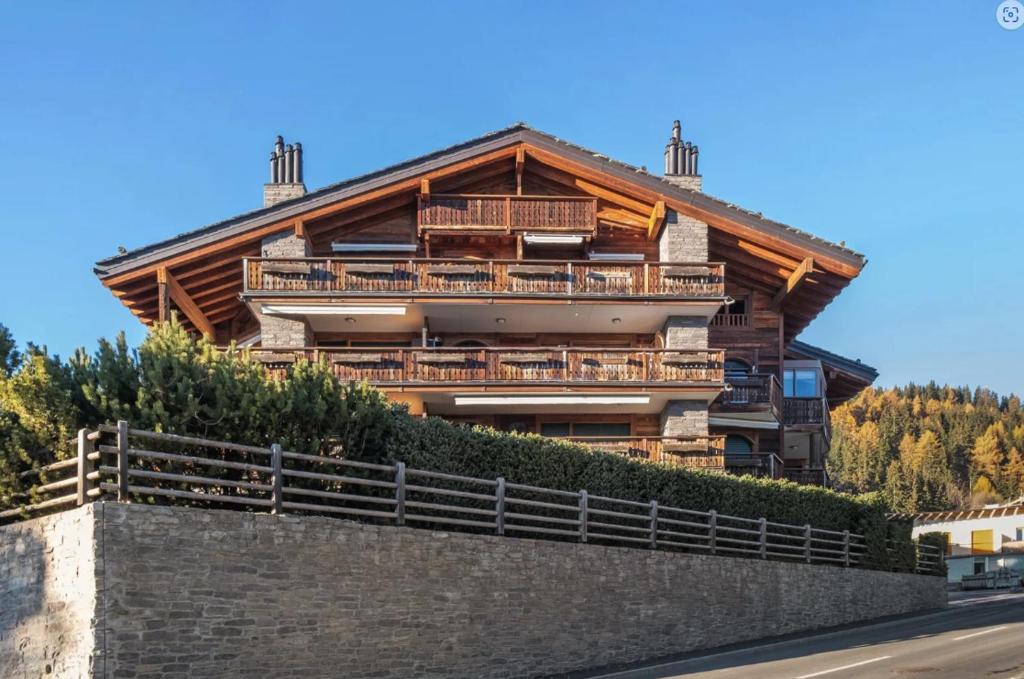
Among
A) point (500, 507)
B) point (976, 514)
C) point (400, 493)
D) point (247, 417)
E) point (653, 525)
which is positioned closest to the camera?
point (247, 417)

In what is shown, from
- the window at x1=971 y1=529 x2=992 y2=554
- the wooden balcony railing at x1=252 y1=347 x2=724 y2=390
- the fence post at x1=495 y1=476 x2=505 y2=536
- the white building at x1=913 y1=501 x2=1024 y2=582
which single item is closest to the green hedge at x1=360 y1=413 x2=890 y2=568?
the fence post at x1=495 y1=476 x2=505 y2=536

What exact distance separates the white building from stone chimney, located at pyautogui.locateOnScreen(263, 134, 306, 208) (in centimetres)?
4434

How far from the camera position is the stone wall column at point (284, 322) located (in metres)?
30.1

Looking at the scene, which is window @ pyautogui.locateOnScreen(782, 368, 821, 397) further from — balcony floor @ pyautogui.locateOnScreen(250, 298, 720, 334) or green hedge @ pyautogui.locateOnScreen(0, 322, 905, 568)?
green hedge @ pyautogui.locateOnScreen(0, 322, 905, 568)

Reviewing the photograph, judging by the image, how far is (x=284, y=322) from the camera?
30219 mm

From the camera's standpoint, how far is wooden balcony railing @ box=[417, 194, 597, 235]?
102 ft

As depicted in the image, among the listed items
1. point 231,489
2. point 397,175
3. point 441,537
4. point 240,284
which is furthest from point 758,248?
point 231,489

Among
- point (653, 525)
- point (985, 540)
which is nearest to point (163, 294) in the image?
point (653, 525)

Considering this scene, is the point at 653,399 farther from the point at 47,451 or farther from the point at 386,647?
the point at 47,451

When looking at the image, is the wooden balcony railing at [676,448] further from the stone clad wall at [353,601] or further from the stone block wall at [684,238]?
the stone block wall at [684,238]

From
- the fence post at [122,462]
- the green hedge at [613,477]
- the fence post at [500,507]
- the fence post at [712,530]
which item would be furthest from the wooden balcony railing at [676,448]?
the fence post at [122,462]

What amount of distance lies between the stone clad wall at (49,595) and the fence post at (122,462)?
581mm

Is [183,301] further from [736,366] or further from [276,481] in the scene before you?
[276,481]

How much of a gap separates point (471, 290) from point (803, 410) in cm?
1147
